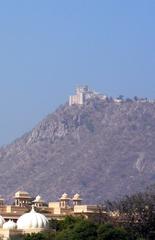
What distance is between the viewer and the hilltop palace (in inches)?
3716

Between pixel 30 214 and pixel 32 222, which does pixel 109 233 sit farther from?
pixel 30 214

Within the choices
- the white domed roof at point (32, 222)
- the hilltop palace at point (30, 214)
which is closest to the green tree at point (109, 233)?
the hilltop palace at point (30, 214)

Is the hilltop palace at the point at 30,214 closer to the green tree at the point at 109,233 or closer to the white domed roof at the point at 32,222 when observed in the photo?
the white domed roof at the point at 32,222

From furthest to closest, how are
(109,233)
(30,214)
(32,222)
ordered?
1. (30,214)
2. (32,222)
3. (109,233)

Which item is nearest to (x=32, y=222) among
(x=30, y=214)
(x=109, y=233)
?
(x=30, y=214)

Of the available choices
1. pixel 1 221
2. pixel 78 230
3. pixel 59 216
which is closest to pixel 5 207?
pixel 59 216

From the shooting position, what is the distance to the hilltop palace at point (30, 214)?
310ft

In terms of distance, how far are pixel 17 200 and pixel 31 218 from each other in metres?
39.0

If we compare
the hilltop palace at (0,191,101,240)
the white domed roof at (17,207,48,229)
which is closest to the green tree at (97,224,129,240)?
the hilltop palace at (0,191,101,240)

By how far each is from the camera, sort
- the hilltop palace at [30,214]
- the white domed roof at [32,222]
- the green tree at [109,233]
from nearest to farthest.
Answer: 1. the green tree at [109,233]
2. the hilltop palace at [30,214]
3. the white domed roof at [32,222]

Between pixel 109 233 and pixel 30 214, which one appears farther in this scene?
pixel 30 214

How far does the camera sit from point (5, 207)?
12275 centimetres

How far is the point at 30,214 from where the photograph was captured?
316ft

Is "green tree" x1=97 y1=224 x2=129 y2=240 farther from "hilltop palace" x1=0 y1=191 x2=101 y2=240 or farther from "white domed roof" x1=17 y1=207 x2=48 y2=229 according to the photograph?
"white domed roof" x1=17 y1=207 x2=48 y2=229
